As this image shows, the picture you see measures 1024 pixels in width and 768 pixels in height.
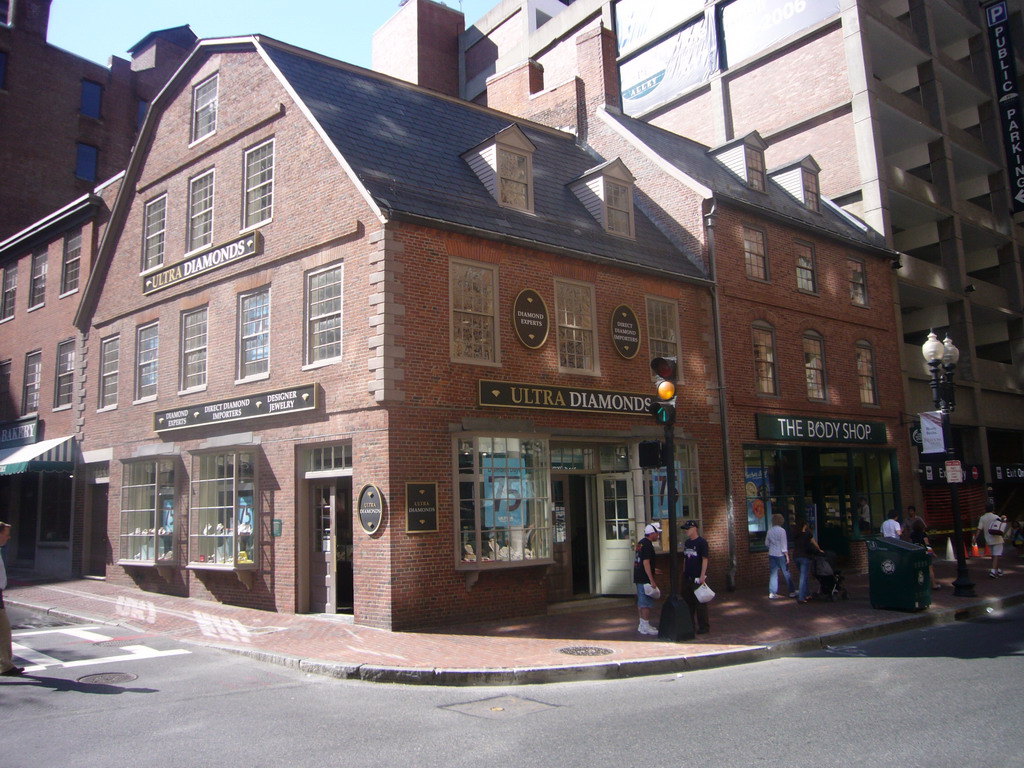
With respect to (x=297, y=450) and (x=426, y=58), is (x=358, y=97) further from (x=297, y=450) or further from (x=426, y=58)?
(x=426, y=58)

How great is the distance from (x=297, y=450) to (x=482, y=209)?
551 cm

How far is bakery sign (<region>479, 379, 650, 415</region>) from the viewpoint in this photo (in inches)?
557

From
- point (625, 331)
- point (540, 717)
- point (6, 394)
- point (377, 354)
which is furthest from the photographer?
point (6, 394)

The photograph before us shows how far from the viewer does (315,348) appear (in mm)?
14578

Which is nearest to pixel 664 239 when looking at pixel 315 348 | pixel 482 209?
pixel 482 209

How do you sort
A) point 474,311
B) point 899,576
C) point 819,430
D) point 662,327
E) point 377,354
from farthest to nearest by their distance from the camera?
point 819,430
point 662,327
point 474,311
point 899,576
point 377,354

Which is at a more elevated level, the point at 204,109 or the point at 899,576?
the point at 204,109

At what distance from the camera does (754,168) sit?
72.8ft

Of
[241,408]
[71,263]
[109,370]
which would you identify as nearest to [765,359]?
[241,408]

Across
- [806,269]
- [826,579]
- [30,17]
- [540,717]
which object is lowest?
[540,717]

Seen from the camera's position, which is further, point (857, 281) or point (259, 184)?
point (857, 281)

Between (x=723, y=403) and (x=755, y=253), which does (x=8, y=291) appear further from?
(x=755, y=253)

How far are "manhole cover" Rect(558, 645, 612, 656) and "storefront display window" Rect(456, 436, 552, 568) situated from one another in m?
2.62

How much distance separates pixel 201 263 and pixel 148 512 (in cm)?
550
